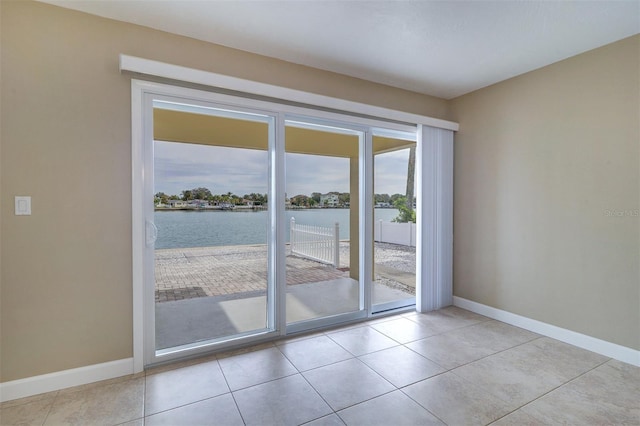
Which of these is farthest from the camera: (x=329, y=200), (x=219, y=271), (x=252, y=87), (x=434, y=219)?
(x=434, y=219)

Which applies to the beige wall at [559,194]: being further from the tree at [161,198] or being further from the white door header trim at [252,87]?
the tree at [161,198]

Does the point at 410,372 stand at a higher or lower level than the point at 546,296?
lower

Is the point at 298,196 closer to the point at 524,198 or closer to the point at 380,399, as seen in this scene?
the point at 380,399

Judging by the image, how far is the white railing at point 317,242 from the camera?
321 centimetres

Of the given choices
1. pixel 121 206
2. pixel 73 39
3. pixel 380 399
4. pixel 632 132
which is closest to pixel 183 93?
pixel 73 39

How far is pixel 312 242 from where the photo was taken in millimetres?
3398

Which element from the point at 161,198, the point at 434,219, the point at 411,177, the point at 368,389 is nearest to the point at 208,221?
the point at 161,198

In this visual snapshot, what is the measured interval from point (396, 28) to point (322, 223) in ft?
6.58

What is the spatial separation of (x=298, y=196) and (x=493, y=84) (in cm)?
266

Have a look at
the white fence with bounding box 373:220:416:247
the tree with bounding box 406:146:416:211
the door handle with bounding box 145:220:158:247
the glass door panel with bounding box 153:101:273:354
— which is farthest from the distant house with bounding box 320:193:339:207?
the door handle with bounding box 145:220:158:247

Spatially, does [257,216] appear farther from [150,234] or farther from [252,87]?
[252,87]

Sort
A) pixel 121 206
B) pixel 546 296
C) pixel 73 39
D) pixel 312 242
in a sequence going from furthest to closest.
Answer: pixel 312 242
pixel 546 296
pixel 121 206
pixel 73 39

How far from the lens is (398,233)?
13.4ft

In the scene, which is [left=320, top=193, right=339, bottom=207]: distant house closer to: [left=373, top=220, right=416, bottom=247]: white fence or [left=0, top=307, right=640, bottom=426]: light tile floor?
[left=373, top=220, right=416, bottom=247]: white fence
